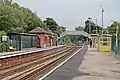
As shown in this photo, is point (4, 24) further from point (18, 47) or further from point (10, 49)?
point (10, 49)

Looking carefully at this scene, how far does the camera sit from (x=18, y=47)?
2019 inches

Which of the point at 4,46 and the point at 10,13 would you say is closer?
the point at 4,46

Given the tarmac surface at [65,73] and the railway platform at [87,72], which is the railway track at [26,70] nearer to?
the tarmac surface at [65,73]

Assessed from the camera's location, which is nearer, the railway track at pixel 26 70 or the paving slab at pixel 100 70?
the railway track at pixel 26 70

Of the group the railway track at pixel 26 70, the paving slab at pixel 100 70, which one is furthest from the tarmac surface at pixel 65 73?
the railway track at pixel 26 70

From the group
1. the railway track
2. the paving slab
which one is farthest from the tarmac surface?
the railway track

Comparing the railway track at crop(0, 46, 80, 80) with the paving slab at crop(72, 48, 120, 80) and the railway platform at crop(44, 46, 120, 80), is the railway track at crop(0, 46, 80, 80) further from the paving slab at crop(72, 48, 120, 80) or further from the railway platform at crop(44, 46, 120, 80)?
the paving slab at crop(72, 48, 120, 80)

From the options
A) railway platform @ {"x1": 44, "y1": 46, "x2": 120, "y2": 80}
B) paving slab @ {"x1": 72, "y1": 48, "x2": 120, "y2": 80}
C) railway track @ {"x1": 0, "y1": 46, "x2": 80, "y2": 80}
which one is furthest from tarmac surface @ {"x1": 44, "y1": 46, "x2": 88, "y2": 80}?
railway track @ {"x1": 0, "y1": 46, "x2": 80, "y2": 80}

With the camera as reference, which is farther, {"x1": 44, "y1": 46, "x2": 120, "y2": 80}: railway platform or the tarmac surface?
{"x1": 44, "y1": 46, "x2": 120, "y2": 80}: railway platform

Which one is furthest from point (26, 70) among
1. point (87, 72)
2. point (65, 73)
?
point (87, 72)

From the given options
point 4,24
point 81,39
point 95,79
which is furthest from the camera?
point 81,39

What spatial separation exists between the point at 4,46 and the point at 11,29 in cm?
2854

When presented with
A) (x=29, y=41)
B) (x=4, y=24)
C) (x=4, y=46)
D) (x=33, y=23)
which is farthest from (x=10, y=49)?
(x=33, y=23)

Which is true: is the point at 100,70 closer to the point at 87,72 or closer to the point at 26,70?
the point at 87,72
